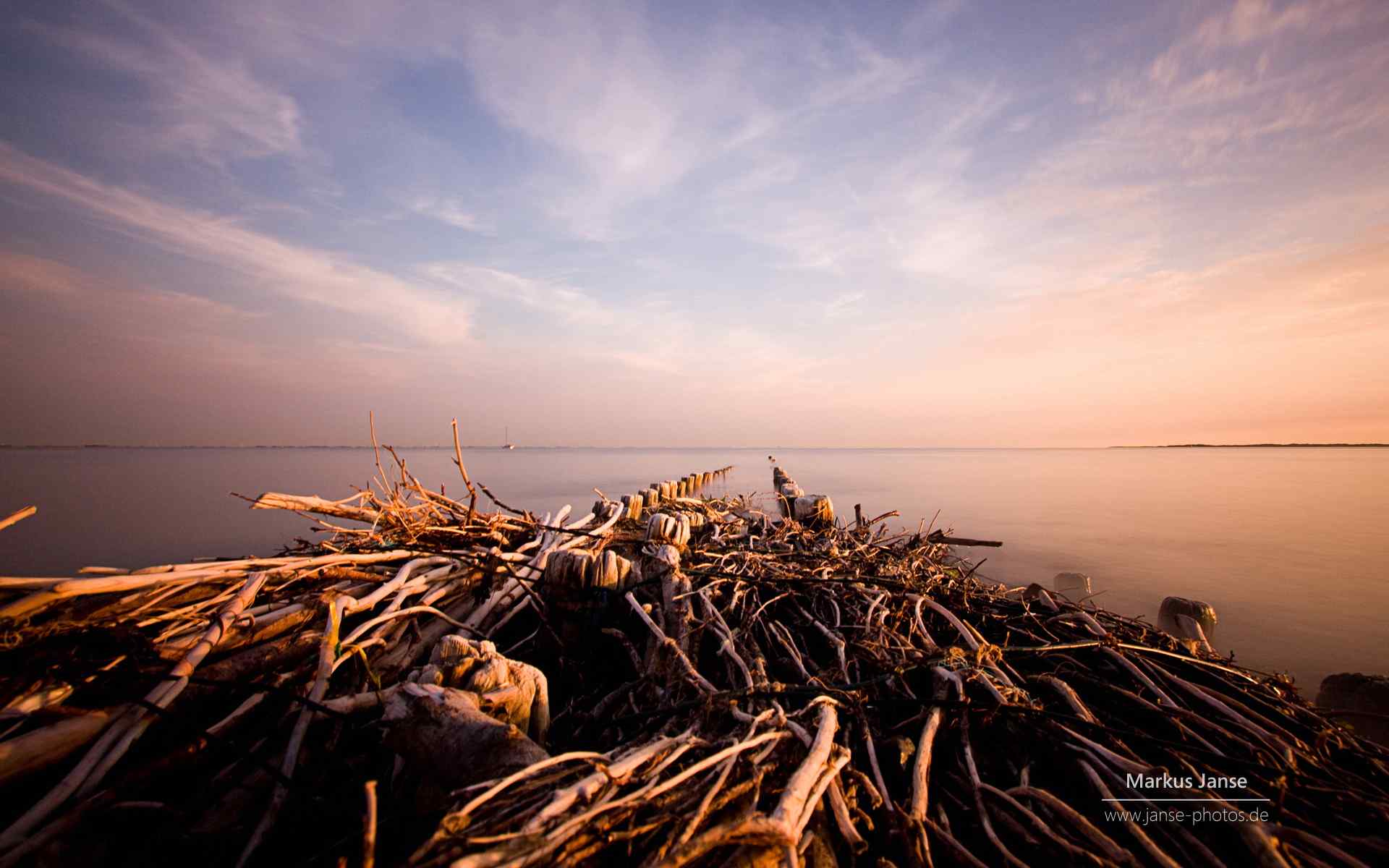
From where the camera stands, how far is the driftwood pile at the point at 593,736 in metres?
1.16

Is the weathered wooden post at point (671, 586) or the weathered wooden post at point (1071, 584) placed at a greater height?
the weathered wooden post at point (671, 586)

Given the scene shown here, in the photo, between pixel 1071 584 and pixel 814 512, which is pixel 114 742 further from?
pixel 1071 584

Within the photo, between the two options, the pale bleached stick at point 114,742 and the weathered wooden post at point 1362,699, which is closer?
the pale bleached stick at point 114,742

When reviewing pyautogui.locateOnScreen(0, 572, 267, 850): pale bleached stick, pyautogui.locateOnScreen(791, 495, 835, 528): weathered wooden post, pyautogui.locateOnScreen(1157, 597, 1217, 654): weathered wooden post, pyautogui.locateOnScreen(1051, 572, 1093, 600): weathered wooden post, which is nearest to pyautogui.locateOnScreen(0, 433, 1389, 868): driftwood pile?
pyautogui.locateOnScreen(0, 572, 267, 850): pale bleached stick

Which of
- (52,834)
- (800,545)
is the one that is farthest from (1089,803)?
(800,545)

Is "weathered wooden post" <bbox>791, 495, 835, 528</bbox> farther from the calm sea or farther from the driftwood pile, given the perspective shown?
the driftwood pile

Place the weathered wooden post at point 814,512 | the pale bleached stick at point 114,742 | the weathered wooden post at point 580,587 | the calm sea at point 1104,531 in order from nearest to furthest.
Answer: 1. the pale bleached stick at point 114,742
2. the weathered wooden post at point 580,587
3. the weathered wooden post at point 814,512
4. the calm sea at point 1104,531

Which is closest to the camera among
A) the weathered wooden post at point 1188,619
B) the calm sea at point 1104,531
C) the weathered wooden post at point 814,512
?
the weathered wooden post at point 1188,619

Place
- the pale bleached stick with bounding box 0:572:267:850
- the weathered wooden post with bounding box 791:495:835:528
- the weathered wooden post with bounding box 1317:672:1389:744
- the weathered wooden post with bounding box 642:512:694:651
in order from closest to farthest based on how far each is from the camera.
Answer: the pale bleached stick with bounding box 0:572:267:850, the weathered wooden post with bounding box 642:512:694:651, the weathered wooden post with bounding box 1317:672:1389:744, the weathered wooden post with bounding box 791:495:835:528

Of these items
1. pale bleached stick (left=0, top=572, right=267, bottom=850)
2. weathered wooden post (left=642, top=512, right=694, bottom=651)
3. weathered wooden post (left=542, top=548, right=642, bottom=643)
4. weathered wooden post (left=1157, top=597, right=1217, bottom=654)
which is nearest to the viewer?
pale bleached stick (left=0, top=572, right=267, bottom=850)

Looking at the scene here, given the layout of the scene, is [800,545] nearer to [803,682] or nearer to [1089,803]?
[803,682]

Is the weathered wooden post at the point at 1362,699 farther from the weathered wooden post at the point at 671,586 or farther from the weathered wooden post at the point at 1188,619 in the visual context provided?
the weathered wooden post at the point at 671,586

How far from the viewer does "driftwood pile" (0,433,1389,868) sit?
1160 millimetres

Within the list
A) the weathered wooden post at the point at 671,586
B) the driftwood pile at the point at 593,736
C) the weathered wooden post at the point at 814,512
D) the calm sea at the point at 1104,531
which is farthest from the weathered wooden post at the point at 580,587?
the calm sea at the point at 1104,531
